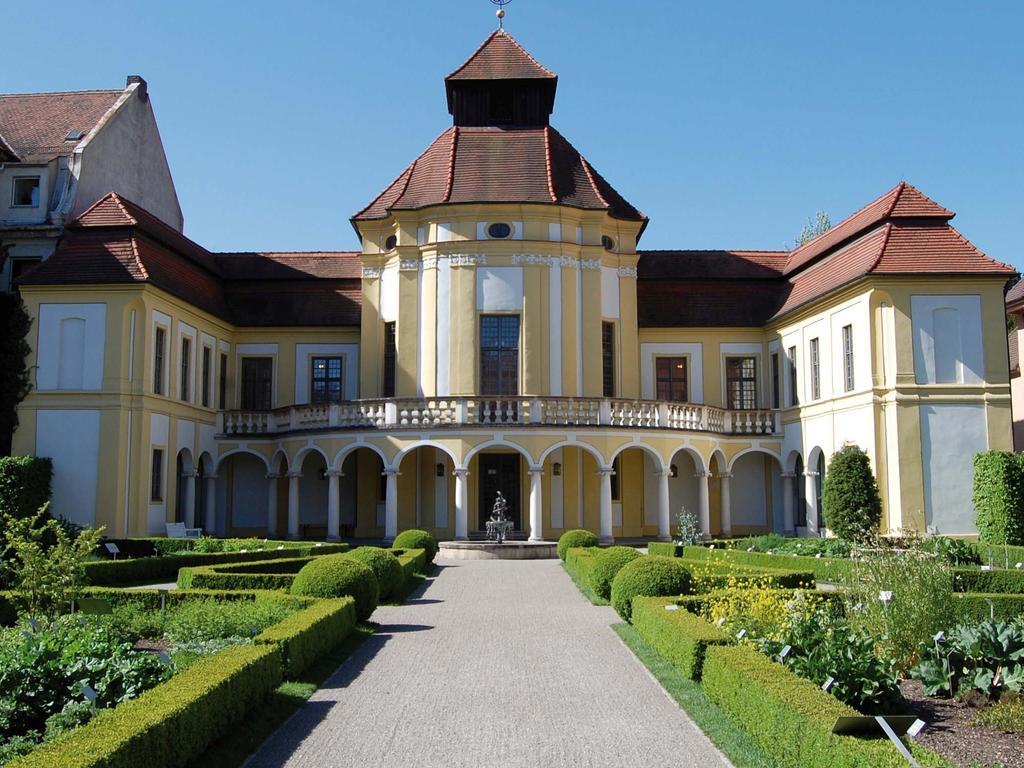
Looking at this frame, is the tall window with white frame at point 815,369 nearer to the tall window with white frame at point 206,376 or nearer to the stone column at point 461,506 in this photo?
the stone column at point 461,506

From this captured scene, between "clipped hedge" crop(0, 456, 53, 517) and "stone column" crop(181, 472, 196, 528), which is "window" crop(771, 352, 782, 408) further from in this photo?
"clipped hedge" crop(0, 456, 53, 517)

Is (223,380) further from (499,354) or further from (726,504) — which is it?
(726,504)

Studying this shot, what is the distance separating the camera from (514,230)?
3653 centimetres

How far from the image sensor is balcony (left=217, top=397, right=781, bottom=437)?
33.0 metres

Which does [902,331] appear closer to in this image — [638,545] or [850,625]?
[638,545]

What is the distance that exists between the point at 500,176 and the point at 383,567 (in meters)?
20.9

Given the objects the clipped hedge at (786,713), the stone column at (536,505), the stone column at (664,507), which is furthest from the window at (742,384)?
the clipped hedge at (786,713)

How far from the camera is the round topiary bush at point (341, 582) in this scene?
16.2 m

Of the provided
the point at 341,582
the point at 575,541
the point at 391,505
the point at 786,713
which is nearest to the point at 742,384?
the point at 391,505

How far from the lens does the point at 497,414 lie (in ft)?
108

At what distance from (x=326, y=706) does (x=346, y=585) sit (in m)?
5.07

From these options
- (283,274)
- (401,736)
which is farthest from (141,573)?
(283,274)

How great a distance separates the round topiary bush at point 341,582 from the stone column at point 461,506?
620 inches

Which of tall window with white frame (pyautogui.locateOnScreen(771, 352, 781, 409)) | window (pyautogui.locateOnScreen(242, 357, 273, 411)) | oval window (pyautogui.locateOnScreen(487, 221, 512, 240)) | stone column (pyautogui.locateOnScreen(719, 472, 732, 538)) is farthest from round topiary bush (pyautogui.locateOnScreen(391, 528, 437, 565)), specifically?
tall window with white frame (pyautogui.locateOnScreen(771, 352, 781, 409))
